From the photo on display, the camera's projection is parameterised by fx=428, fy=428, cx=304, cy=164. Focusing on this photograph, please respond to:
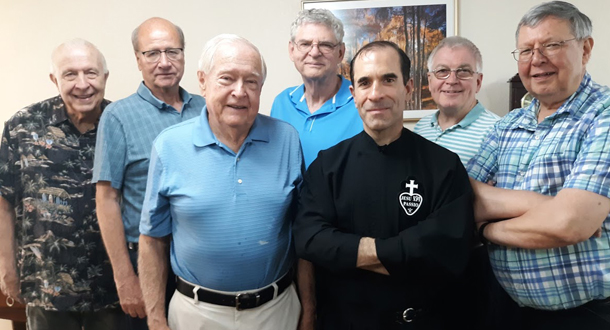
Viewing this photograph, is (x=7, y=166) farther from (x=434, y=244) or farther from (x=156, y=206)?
(x=434, y=244)

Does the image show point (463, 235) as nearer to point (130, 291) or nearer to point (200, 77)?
point (200, 77)

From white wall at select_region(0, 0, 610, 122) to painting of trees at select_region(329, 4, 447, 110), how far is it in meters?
0.21

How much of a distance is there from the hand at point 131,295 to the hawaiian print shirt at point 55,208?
0.86ft

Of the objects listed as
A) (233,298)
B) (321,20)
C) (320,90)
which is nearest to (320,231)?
(233,298)

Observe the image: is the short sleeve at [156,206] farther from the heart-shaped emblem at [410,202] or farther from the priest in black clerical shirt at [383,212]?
the heart-shaped emblem at [410,202]

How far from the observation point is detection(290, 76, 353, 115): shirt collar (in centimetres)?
200

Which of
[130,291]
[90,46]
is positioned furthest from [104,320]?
[90,46]

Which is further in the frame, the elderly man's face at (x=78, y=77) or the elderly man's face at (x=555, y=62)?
the elderly man's face at (x=78, y=77)

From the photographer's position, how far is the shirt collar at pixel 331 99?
2.00 metres

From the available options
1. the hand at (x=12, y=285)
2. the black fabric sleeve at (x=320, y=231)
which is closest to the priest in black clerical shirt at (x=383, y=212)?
the black fabric sleeve at (x=320, y=231)

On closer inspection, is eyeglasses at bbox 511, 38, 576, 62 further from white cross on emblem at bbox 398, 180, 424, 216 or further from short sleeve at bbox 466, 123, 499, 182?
white cross on emblem at bbox 398, 180, 424, 216

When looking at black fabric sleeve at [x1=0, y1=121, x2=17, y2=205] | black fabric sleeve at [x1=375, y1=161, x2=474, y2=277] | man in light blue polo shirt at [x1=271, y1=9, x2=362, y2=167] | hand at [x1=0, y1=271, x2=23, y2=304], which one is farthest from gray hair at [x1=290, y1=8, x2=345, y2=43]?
hand at [x1=0, y1=271, x2=23, y2=304]

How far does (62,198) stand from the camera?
6.68ft

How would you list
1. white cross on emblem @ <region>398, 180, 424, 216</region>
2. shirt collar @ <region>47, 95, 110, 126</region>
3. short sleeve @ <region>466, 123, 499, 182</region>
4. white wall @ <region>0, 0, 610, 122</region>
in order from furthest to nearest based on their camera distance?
white wall @ <region>0, 0, 610, 122</region>, shirt collar @ <region>47, 95, 110, 126</region>, short sleeve @ <region>466, 123, 499, 182</region>, white cross on emblem @ <region>398, 180, 424, 216</region>
